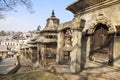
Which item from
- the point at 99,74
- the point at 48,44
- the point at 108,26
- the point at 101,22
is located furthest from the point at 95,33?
the point at 48,44

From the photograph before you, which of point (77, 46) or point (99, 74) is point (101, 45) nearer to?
point (77, 46)

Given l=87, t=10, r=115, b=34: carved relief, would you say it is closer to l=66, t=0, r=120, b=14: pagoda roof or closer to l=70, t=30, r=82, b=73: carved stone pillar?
l=66, t=0, r=120, b=14: pagoda roof

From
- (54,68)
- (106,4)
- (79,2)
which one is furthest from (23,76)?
(106,4)

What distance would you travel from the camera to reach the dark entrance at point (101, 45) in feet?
23.9

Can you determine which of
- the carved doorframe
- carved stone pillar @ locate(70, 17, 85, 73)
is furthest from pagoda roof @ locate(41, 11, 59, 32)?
the carved doorframe

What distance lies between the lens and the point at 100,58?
812cm

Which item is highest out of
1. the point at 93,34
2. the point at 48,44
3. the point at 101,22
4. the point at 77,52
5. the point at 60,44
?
the point at 101,22

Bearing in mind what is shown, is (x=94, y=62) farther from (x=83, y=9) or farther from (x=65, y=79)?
(x=83, y=9)

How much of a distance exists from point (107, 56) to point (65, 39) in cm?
422

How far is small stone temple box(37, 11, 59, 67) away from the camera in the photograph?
53.6 ft

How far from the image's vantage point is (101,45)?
26.7 feet

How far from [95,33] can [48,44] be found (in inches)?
334

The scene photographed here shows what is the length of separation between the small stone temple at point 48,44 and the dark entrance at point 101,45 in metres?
7.90

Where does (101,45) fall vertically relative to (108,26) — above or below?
below
